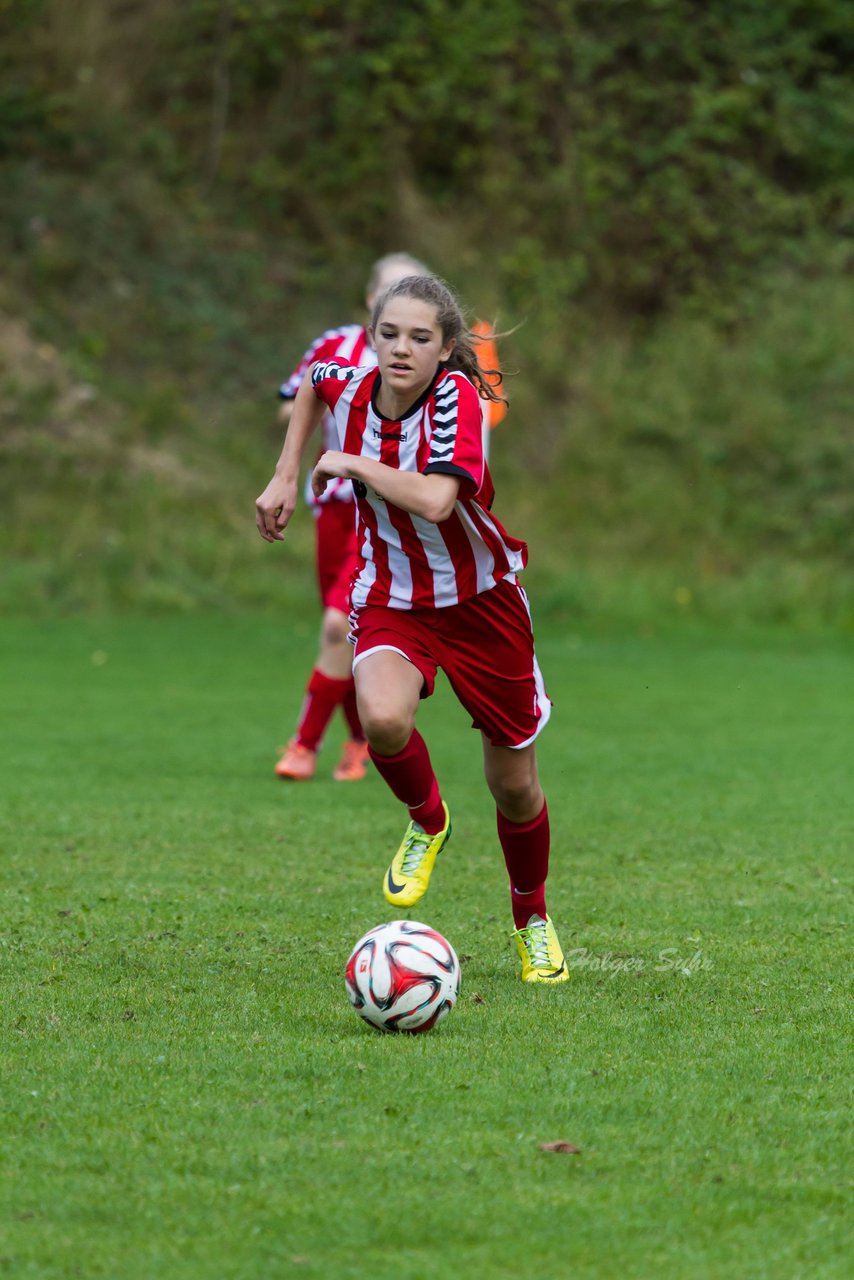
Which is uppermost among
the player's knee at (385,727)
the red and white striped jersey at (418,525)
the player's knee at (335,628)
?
the red and white striped jersey at (418,525)

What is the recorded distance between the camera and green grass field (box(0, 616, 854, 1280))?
106 inches

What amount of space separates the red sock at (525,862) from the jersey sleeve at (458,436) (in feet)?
3.00

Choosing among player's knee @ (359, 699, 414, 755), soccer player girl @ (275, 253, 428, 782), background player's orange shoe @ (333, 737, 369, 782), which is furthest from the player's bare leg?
background player's orange shoe @ (333, 737, 369, 782)

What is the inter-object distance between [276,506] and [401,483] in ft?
1.37

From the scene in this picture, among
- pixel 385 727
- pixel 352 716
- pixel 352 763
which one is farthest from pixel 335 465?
pixel 352 763

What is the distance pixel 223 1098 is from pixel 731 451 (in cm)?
1468

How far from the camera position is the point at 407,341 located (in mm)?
4219

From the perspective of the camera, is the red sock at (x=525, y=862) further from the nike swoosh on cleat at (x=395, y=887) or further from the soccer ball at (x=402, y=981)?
the soccer ball at (x=402, y=981)

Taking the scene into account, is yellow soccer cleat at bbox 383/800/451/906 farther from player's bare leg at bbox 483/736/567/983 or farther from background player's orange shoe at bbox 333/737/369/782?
background player's orange shoe at bbox 333/737/369/782

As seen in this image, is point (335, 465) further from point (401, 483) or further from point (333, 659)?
point (333, 659)

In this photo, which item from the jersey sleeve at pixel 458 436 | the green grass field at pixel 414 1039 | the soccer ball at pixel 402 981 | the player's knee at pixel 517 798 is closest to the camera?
the green grass field at pixel 414 1039

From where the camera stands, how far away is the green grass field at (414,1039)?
2705 millimetres

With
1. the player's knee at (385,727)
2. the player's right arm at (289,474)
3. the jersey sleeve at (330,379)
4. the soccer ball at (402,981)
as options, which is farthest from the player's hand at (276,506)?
the soccer ball at (402,981)

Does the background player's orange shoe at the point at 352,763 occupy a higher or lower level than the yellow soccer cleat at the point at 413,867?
lower
